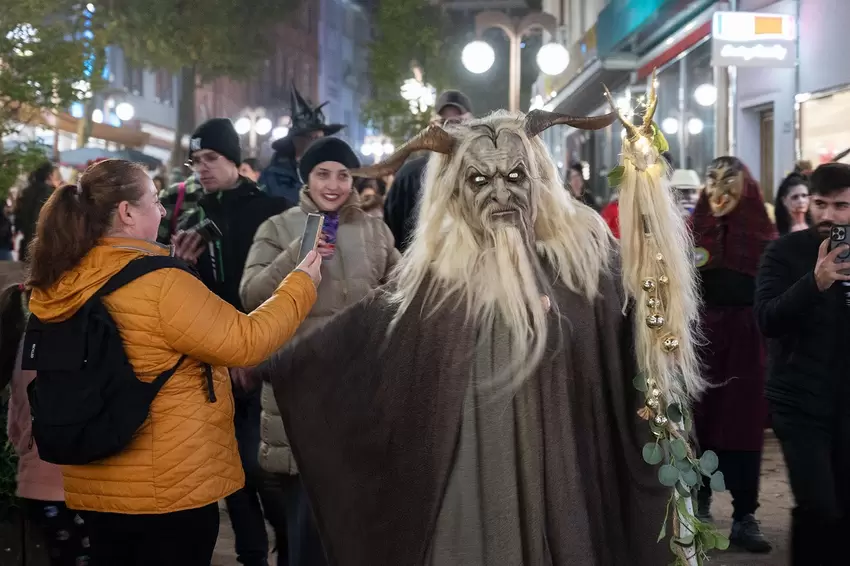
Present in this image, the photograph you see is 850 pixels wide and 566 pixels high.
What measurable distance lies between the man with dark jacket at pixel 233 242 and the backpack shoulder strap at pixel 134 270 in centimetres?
169

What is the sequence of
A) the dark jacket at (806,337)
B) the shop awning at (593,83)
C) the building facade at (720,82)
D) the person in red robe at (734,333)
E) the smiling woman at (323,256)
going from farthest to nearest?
1. the shop awning at (593,83)
2. the building facade at (720,82)
3. the person in red robe at (734,333)
4. the smiling woman at (323,256)
5. the dark jacket at (806,337)

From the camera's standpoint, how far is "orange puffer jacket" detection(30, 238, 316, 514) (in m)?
3.33

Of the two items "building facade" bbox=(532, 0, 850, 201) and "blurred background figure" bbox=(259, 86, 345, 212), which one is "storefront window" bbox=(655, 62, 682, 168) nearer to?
"building facade" bbox=(532, 0, 850, 201)

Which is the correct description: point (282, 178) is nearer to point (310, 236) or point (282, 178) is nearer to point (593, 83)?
A: point (310, 236)

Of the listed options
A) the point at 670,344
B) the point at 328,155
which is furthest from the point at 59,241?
the point at 670,344

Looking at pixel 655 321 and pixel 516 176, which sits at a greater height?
pixel 516 176

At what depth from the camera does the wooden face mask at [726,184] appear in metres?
6.36

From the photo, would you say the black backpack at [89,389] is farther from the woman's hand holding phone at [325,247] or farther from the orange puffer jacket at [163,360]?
the woman's hand holding phone at [325,247]

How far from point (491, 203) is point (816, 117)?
8.75 metres

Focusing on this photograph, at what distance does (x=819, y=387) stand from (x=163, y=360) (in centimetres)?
260

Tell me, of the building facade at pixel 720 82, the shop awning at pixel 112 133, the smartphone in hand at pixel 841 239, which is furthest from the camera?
the shop awning at pixel 112 133

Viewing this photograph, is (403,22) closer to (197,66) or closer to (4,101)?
(197,66)

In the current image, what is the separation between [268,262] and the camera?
4.82m

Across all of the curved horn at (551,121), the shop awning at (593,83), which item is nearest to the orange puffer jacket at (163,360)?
the curved horn at (551,121)
